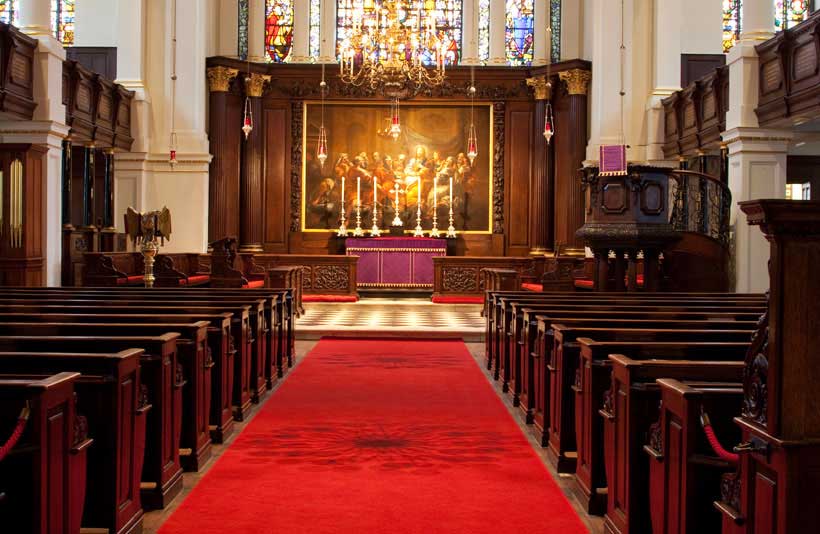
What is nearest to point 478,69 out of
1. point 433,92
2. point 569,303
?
point 433,92

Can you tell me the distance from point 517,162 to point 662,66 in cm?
437

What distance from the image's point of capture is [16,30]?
12.8 metres

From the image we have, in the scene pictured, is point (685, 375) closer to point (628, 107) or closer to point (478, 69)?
point (628, 107)

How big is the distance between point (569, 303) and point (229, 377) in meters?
3.31

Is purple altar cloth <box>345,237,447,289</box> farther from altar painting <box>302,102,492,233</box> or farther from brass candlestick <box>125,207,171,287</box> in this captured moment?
brass candlestick <box>125,207,171,287</box>

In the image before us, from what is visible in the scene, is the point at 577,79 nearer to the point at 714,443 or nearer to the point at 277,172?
the point at 277,172

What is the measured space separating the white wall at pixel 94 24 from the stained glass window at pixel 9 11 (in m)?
1.70

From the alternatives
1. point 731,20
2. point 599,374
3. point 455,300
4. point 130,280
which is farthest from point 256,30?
point 599,374

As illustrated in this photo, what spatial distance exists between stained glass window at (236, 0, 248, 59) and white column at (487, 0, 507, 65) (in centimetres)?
584

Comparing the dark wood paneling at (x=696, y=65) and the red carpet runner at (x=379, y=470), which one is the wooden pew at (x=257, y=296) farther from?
the dark wood paneling at (x=696, y=65)

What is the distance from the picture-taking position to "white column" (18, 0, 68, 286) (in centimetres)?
1348

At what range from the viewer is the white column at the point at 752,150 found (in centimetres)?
1314

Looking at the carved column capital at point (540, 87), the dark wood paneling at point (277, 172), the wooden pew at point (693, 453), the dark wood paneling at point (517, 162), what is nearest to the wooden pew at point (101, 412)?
the wooden pew at point (693, 453)

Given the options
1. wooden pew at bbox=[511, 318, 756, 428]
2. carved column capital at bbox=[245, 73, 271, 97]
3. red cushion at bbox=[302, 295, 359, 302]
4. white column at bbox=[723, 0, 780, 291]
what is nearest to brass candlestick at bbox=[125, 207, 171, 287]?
red cushion at bbox=[302, 295, 359, 302]
